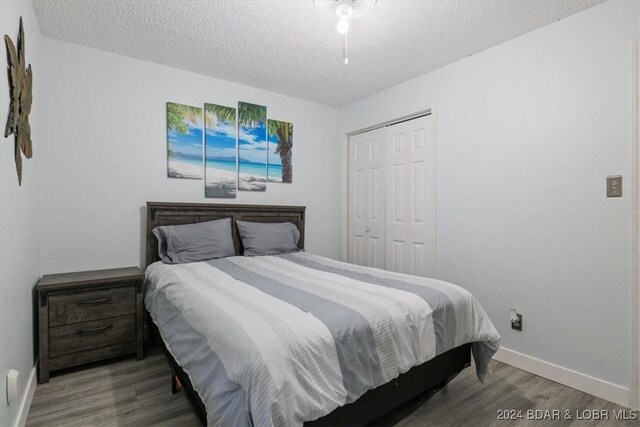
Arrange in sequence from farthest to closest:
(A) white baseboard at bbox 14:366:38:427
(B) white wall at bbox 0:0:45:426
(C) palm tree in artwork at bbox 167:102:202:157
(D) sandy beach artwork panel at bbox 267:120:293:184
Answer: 1. (D) sandy beach artwork panel at bbox 267:120:293:184
2. (C) palm tree in artwork at bbox 167:102:202:157
3. (A) white baseboard at bbox 14:366:38:427
4. (B) white wall at bbox 0:0:45:426

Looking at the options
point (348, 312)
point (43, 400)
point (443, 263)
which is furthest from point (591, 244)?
point (43, 400)

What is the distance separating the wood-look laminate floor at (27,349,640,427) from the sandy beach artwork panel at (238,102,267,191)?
1.88 m

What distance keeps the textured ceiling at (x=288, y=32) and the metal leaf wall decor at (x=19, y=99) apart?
0.68 meters

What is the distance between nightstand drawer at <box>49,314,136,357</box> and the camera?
2.09 meters

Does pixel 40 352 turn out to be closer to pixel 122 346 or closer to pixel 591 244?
pixel 122 346

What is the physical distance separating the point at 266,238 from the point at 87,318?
1.49 m

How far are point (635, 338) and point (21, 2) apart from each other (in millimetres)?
3889

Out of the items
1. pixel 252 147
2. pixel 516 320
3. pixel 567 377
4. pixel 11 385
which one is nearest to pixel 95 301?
pixel 11 385

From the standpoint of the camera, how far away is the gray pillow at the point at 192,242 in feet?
8.54

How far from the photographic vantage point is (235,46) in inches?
99.1

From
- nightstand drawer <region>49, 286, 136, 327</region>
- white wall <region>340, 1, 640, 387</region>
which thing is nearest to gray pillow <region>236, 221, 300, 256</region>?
nightstand drawer <region>49, 286, 136, 327</region>

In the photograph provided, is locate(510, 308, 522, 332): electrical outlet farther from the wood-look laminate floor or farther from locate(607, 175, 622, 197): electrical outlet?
locate(607, 175, 622, 197): electrical outlet

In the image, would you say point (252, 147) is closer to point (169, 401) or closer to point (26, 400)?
point (169, 401)

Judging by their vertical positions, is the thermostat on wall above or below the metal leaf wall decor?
below
